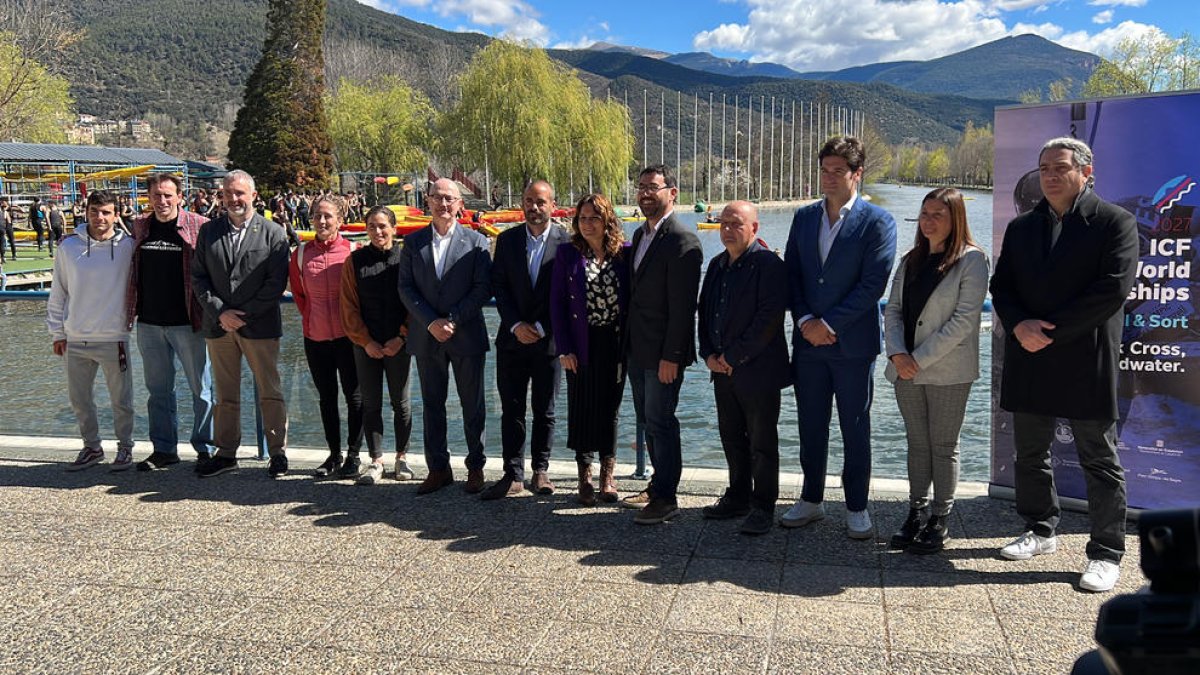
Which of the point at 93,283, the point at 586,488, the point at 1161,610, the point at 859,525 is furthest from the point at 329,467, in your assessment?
the point at 1161,610

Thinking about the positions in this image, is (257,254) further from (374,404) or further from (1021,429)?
(1021,429)

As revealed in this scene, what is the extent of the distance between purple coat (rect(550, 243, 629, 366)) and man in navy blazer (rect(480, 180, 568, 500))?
13cm

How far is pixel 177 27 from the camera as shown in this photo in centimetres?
15738

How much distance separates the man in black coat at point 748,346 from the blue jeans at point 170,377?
10.9 ft

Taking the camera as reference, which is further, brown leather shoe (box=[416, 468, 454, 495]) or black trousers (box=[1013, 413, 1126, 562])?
brown leather shoe (box=[416, 468, 454, 495])

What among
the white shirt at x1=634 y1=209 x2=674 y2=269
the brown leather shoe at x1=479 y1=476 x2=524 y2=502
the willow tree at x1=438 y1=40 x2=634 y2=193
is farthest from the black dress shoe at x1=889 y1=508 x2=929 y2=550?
the willow tree at x1=438 y1=40 x2=634 y2=193

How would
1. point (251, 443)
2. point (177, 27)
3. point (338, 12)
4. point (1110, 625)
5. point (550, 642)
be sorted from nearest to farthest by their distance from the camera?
1. point (1110, 625)
2. point (550, 642)
3. point (251, 443)
4. point (177, 27)
5. point (338, 12)

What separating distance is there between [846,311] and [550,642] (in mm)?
2055

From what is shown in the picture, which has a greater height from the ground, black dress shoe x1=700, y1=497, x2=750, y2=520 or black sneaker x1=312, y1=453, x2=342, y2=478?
black sneaker x1=312, y1=453, x2=342, y2=478

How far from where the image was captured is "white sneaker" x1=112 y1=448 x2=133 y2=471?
572cm

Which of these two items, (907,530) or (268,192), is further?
(268,192)

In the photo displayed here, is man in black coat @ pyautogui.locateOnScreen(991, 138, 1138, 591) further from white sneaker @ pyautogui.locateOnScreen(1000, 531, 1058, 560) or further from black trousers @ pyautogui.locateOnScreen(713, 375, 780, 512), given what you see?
black trousers @ pyautogui.locateOnScreen(713, 375, 780, 512)

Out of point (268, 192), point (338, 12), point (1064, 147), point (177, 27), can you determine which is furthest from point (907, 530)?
point (338, 12)

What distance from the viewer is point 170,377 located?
586cm
